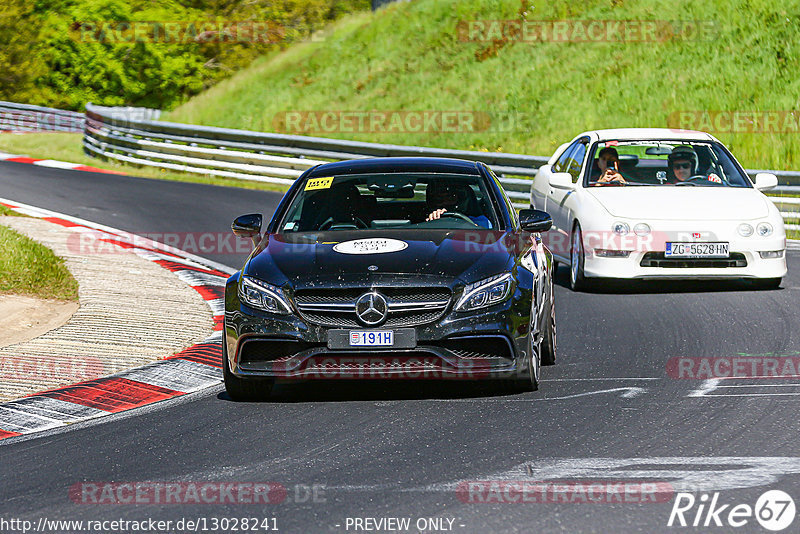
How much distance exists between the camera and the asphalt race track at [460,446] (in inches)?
211

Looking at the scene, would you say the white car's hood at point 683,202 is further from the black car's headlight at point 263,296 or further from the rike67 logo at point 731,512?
the rike67 logo at point 731,512

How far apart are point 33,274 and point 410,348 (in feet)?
20.3

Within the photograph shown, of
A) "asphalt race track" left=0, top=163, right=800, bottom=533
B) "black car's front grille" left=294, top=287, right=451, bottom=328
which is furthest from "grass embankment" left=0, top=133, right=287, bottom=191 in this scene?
"black car's front grille" left=294, top=287, right=451, bottom=328

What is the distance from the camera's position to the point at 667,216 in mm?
12094

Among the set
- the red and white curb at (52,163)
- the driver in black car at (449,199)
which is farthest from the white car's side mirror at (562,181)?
the red and white curb at (52,163)

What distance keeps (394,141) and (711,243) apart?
20.9m

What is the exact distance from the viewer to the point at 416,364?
7445 mm

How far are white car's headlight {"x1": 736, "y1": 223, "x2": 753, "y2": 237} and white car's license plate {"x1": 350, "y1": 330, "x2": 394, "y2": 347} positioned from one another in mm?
5716

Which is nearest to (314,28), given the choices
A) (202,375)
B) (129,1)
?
(129,1)

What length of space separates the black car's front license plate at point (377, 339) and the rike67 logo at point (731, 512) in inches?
91.0

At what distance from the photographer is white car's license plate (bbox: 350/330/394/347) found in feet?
24.2

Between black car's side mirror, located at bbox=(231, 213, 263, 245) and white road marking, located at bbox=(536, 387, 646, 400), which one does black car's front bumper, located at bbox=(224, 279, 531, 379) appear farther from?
black car's side mirror, located at bbox=(231, 213, 263, 245)

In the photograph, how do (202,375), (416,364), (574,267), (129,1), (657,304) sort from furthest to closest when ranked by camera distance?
(129,1) → (574,267) → (657,304) → (202,375) → (416,364)

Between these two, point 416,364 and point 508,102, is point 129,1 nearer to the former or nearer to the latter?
point 508,102
